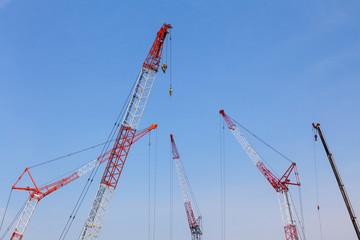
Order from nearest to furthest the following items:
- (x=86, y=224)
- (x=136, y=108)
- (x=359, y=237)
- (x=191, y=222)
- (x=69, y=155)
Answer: (x=359, y=237) < (x=86, y=224) < (x=136, y=108) < (x=69, y=155) < (x=191, y=222)

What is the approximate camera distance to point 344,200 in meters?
43.6

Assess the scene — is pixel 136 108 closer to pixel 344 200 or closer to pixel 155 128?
pixel 155 128

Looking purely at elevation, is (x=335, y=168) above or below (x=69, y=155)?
below

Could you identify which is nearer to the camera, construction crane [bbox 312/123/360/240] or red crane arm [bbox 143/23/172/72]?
construction crane [bbox 312/123/360/240]

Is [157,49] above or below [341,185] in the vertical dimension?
above

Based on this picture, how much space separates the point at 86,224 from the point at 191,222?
254 feet

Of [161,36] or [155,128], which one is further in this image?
[155,128]

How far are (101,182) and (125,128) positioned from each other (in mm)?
11876

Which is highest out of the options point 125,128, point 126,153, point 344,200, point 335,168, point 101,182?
point 125,128

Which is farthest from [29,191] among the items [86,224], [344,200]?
[344,200]

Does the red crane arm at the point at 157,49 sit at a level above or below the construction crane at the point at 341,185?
above

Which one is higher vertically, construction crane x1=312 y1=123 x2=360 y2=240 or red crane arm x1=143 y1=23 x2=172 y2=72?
red crane arm x1=143 y1=23 x2=172 y2=72

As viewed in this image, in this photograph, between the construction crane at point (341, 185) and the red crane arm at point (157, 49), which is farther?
the red crane arm at point (157, 49)

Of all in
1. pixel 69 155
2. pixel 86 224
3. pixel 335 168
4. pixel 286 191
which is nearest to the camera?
pixel 335 168
